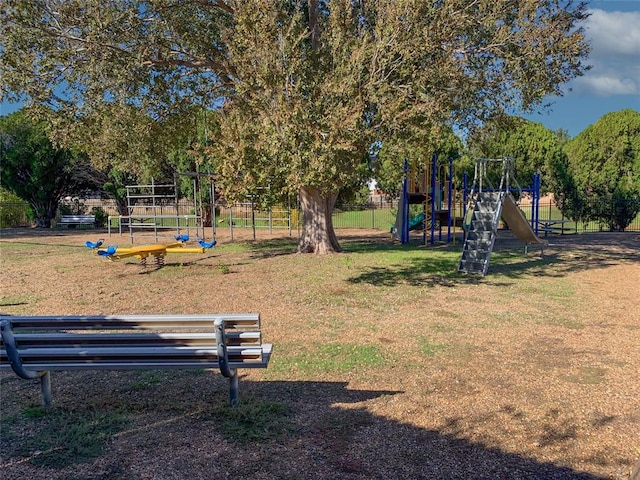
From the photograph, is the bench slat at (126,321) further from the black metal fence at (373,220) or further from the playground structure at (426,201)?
the black metal fence at (373,220)

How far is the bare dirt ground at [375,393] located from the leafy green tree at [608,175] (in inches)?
797

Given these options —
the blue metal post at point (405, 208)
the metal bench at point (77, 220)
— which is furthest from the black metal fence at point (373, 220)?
the blue metal post at point (405, 208)

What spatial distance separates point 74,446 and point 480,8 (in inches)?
409

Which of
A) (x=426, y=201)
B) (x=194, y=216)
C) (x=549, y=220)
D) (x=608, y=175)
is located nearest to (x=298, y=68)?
(x=194, y=216)

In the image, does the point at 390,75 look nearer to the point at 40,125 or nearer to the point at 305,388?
the point at 305,388

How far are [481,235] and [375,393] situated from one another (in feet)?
28.2

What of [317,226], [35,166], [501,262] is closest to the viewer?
[501,262]

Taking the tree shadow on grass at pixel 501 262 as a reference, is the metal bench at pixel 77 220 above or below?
above

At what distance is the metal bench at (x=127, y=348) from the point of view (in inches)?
147

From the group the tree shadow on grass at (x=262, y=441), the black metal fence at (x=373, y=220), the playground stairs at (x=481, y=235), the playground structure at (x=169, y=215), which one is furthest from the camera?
the black metal fence at (x=373, y=220)

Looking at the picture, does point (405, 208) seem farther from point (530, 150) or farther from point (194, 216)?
point (530, 150)

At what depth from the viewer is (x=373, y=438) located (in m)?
3.60

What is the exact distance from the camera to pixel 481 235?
1223 cm

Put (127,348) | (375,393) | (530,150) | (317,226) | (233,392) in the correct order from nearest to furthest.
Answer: (127,348)
(233,392)
(375,393)
(317,226)
(530,150)
